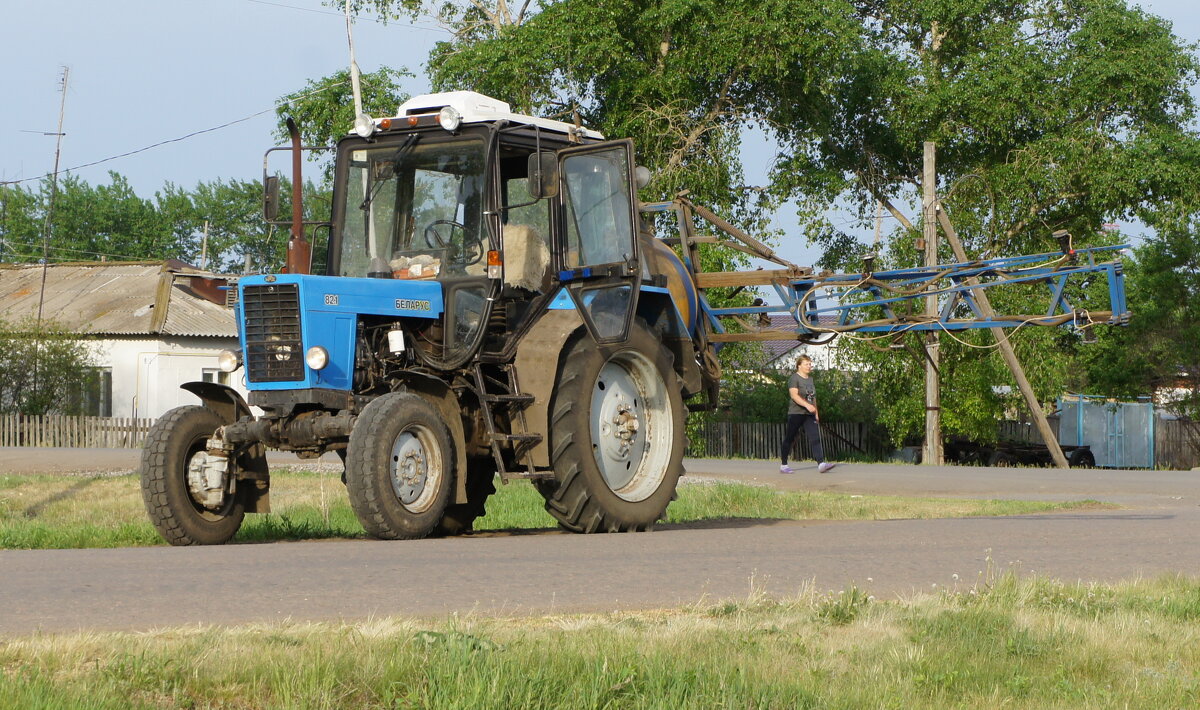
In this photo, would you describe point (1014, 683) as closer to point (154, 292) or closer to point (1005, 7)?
point (1005, 7)

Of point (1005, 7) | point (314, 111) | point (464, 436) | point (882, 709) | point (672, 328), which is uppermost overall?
point (1005, 7)

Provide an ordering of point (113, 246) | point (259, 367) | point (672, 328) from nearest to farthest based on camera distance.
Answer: point (259, 367) → point (672, 328) → point (113, 246)

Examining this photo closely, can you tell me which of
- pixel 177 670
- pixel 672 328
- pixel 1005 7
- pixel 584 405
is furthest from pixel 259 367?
pixel 1005 7

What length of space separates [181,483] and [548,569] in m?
3.34

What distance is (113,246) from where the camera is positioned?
275ft

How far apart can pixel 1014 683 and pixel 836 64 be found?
32.2m

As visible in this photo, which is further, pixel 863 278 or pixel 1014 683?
pixel 863 278

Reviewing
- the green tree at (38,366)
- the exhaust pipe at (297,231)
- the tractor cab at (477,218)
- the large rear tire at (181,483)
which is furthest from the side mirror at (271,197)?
the green tree at (38,366)

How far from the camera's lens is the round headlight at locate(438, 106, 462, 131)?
36.4 feet

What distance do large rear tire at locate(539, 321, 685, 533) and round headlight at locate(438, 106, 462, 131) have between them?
1846 millimetres

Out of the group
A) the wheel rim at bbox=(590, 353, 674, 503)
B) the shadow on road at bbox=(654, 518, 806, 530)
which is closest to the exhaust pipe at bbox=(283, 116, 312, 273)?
the wheel rim at bbox=(590, 353, 674, 503)

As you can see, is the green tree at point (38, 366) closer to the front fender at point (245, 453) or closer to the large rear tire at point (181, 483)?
the front fender at point (245, 453)

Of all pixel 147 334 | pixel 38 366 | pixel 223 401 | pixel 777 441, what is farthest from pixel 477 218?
pixel 147 334

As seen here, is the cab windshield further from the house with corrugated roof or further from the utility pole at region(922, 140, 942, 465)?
the house with corrugated roof
